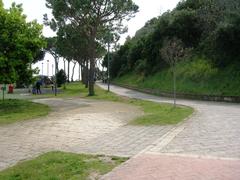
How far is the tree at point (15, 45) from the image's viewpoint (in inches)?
987

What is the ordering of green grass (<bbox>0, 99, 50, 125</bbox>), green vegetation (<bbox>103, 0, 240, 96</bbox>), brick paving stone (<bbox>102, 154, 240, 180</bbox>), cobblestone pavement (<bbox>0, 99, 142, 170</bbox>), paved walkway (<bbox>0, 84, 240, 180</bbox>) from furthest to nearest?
green vegetation (<bbox>103, 0, 240, 96</bbox>), green grass (<bbox>0, 99, 50, 125</bbox>), cobblestone pavement (<bbox>0, 99, 142, 170</bbox>), paved walkway (<bbox>0, 84, 240, 180</bbox>), brick paving stone (<bbox>102, 154, 240, 180</bbox>)

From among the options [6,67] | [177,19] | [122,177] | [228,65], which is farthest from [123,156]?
[177,19]

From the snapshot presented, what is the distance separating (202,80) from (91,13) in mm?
11705

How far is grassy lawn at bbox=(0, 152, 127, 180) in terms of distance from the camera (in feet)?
23.9

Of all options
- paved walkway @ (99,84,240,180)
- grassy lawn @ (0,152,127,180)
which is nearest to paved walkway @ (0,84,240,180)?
paved walkway @ (99,84,240,180)

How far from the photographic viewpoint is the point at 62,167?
7.86 m

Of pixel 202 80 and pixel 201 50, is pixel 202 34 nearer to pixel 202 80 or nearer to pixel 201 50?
pixel 201 50

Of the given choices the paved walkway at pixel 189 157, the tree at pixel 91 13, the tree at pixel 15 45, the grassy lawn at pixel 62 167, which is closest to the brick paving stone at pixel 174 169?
the paved walkway at pixel 189 157

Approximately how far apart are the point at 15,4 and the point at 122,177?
22.8m

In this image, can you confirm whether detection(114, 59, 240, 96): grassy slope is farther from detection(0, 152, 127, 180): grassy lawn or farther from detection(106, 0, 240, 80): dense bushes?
detection(0, 152, 127, 180): grassy lawn

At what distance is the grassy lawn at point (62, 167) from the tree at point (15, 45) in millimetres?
16613

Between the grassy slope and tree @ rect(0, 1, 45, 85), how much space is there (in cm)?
1323

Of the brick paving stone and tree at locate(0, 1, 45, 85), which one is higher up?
tree at locate(0, 1, 45, 85)

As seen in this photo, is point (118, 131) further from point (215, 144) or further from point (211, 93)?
point (211, 93)
